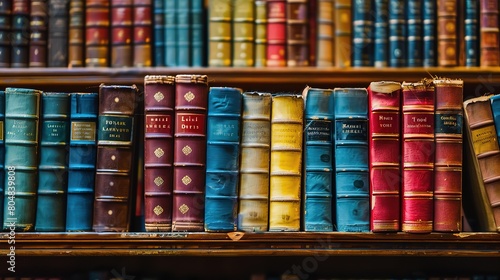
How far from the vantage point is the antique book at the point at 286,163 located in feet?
5.00

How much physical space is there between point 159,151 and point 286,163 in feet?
0.93

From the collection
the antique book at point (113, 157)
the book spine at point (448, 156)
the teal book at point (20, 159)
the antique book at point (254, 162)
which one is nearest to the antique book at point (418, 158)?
the book spine at point (448, 156)

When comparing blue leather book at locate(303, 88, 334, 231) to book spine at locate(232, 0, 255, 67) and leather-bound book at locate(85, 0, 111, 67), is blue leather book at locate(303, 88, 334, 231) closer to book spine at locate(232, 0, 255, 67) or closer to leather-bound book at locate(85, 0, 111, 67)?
book spine at locate(232, 0, 255, 67)

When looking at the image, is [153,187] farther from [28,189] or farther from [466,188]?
[466,188]

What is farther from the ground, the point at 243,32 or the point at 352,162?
the point at 243,32

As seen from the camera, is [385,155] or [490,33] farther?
[490,33]

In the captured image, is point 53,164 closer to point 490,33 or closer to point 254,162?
point 254,162

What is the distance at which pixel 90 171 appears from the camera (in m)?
1.54

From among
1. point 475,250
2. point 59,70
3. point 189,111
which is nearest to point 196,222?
point 189,111

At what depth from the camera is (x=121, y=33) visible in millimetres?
1660

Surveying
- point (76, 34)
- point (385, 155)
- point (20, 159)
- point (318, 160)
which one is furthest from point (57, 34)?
point (385, 155)

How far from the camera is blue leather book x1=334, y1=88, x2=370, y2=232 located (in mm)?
1517

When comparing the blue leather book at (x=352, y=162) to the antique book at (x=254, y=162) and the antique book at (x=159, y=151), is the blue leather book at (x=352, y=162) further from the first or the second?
the antique book at (x=159, y=151)

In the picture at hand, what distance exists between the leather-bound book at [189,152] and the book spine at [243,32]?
0.53 feet
